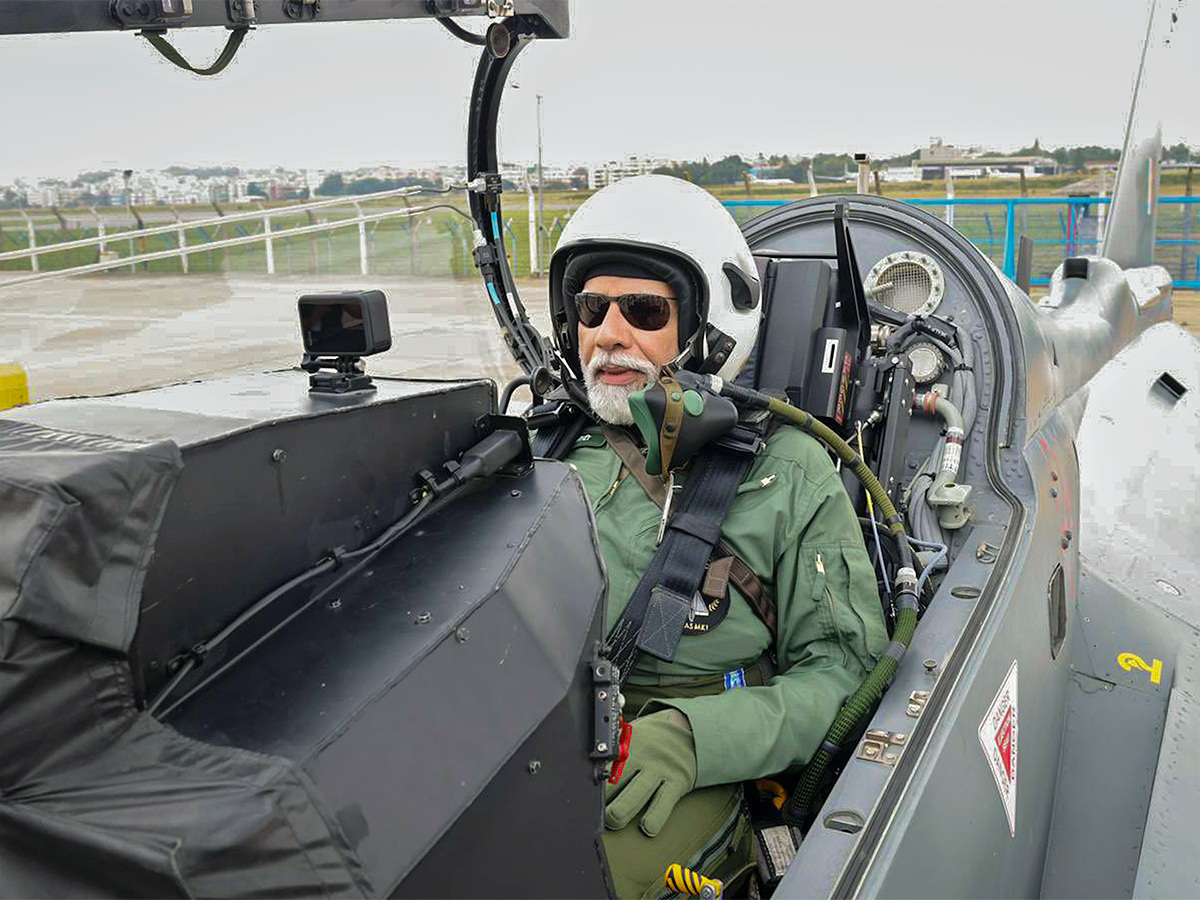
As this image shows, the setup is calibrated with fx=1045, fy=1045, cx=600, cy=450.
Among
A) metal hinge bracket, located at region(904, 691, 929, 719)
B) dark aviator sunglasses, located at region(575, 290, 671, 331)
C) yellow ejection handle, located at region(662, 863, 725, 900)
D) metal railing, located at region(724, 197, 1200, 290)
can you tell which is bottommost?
metal railing, located at region(724, 197, 1200, 290)

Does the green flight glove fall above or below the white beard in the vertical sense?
below

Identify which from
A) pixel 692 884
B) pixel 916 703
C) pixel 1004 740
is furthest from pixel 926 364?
pixel 692 884

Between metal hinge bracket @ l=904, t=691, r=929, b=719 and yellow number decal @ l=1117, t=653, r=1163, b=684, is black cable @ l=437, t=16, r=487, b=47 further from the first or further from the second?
yellow number decal @ l=1117, t=653, r=1163, b=684

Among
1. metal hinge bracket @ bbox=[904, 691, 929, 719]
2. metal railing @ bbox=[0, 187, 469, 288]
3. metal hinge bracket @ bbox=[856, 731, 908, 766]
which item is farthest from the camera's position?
metal railing @ bbox=[0, 187, 469, 288]

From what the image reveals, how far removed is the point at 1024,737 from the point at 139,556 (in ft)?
6.49

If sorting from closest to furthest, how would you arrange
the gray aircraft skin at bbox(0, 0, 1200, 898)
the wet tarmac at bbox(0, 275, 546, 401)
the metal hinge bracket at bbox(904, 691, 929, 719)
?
the gray aircraft skin at bbox(0, 0, 1200, 898)
the metal hinge bracket at bbox(904, 691, 929, 719)
the wet tarmac at bbox(0, 275, 546, 401)

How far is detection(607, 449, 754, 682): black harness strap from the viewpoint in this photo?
6.35ft

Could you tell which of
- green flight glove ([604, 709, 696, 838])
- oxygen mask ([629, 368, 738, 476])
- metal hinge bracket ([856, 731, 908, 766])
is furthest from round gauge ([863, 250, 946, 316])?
green flight glove ([604, 709, 696, 838])

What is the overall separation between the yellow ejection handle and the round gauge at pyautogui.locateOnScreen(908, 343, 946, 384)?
1856 millimetres

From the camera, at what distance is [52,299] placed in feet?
22.6

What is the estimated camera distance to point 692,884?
1.50 m

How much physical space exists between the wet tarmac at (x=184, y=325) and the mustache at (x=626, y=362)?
3.86 meters

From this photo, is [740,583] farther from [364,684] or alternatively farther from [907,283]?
[907,283]

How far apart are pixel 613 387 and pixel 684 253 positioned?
322mm
